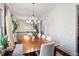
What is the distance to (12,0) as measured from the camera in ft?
3.83

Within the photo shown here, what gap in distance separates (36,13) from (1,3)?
16.2 inches

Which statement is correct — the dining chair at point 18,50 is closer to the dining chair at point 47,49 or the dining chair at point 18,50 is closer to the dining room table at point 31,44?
the dining room table at point 31,44

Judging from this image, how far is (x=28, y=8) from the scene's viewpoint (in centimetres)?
116

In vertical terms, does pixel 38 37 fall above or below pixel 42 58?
above

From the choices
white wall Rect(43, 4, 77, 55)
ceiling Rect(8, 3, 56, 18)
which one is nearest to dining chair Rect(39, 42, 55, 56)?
white wall Rect(43, 4, 77, 55)

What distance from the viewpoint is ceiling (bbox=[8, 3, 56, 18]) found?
3.75ft

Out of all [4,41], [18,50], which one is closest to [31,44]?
[18,50]

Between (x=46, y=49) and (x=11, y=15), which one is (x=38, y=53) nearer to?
(x=46, y=49)

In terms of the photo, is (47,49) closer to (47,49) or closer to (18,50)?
(47,49)

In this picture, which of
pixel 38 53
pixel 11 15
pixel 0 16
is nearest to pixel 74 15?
pixel 38 53

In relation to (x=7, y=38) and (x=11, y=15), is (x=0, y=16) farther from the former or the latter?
(x=7, y=38)

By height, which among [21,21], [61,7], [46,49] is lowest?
[46,49]

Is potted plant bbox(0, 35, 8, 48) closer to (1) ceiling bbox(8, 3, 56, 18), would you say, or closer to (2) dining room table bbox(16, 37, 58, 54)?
(2) dining room table bbox(16, 37, 58, 54)

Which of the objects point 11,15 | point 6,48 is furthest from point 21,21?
point 6,48
